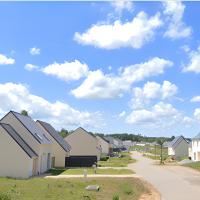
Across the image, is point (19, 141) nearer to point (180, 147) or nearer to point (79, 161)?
point (79, 161)

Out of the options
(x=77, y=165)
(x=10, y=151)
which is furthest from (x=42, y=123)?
(x=10, y=151)

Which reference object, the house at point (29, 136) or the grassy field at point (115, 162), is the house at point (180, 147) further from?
the house at point (29, 136)

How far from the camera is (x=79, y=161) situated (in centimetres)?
5934

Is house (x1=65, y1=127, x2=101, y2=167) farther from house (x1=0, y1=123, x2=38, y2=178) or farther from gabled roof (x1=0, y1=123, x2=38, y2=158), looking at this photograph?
house (x1=0, y1=123, x2=38, y2=178)

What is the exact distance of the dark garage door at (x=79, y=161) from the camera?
58781 millimetres

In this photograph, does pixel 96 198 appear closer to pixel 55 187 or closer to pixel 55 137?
pixel 55 187

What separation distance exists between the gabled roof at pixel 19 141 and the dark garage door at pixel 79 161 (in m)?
17.8

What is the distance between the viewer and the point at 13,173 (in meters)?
37.4

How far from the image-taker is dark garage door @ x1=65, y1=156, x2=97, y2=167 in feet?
193

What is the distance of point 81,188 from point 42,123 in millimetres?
28605

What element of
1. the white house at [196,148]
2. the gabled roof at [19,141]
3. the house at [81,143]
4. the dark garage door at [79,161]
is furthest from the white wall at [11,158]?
the white house at [196,148]

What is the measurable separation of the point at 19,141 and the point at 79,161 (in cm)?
2079

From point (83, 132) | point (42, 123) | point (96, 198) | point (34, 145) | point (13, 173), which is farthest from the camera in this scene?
point (83, 132)

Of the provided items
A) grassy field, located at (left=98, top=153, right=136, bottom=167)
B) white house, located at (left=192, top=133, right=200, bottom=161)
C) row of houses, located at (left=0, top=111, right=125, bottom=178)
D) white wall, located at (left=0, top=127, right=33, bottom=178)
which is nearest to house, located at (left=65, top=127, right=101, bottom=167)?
grassy field, located at (left=98, top=153, right=136, bottom=167)
